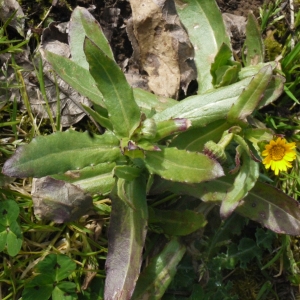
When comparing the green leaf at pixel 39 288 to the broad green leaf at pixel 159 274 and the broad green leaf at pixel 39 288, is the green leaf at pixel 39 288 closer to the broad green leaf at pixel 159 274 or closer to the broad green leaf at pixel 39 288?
the broad green leaf at pixel 39 288

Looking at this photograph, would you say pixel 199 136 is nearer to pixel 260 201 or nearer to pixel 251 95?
pixel 251 95

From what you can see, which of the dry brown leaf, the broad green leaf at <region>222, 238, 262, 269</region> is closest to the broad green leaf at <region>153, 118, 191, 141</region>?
the dry brown leaf

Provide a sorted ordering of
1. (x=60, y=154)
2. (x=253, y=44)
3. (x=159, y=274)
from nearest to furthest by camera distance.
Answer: (x=60, y=154)
(x=159, y=274)
(x=253, y=44)

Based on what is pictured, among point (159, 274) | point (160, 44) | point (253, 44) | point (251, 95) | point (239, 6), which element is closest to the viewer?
point (251, 95)

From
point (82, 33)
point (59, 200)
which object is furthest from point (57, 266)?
point (82, 33)

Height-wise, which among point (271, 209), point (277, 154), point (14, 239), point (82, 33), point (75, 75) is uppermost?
point (82, 33)

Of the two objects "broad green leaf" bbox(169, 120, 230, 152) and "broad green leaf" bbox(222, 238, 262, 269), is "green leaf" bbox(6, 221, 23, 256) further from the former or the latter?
"broad green leaf" bbox(222, 238, 262, 269)
